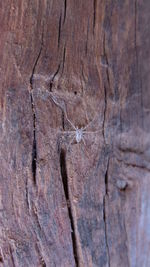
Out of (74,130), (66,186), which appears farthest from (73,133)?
(66,186)

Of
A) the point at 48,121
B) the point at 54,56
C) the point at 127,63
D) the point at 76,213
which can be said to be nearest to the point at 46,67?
the point at 54,56

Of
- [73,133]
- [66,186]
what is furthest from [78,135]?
[66,186]

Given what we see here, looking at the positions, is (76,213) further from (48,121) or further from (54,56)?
(54,56)

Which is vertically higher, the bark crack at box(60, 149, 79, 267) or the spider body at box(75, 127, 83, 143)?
the spider body at box(75, 127, 83, 143)

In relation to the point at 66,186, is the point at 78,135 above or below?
above

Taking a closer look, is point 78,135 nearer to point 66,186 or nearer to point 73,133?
point 73,133

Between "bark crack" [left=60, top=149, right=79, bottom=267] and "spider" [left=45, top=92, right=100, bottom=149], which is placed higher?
"spider" [left=45, top=92, right=100, bottom=149]

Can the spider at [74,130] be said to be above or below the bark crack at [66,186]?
above

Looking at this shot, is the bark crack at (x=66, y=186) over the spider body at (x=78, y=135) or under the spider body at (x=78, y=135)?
under
